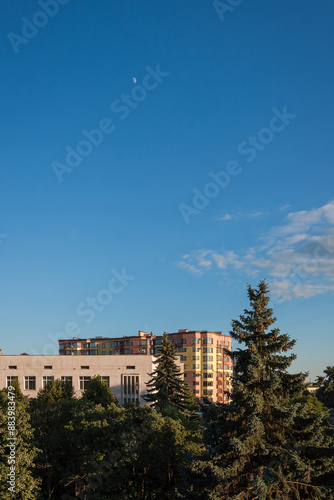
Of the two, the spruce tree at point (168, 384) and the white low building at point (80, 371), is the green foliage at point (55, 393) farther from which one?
the spruce tree at point (168, 384)

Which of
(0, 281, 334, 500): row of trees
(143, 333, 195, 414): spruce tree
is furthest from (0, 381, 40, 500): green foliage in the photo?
(143, 333, 195, 414): spruce tree

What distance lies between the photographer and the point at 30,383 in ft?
247

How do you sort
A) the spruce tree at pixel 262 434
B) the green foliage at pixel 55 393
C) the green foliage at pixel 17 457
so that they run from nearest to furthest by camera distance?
the spruce tree at pixel 262 434 → the green foliage at pixel 17 457 → the green foliage at pixel 55 393

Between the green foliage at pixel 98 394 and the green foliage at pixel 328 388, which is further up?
the green foliage at pixel 98 394

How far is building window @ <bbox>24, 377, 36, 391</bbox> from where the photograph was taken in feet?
246

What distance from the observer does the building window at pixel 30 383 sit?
7499 centimetres

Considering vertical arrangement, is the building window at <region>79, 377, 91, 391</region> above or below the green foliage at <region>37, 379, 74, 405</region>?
below

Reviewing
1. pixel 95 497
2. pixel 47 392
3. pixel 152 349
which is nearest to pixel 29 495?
pixel 95 497

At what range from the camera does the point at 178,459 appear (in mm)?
29453

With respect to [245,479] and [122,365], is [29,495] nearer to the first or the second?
[245,479]

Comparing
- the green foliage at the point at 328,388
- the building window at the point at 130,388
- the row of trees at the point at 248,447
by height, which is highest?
the row of trees at the point at 248,447

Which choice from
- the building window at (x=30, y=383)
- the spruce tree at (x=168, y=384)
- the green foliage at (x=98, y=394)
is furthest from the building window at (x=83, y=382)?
the spruce tree at (x=168, y=384)

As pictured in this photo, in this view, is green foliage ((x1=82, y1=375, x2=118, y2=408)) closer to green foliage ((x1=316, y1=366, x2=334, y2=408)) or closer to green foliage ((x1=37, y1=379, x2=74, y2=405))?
green foliage ((x1=37, y1=379, x2=74, y2=405))

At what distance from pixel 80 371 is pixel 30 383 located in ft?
26.1
